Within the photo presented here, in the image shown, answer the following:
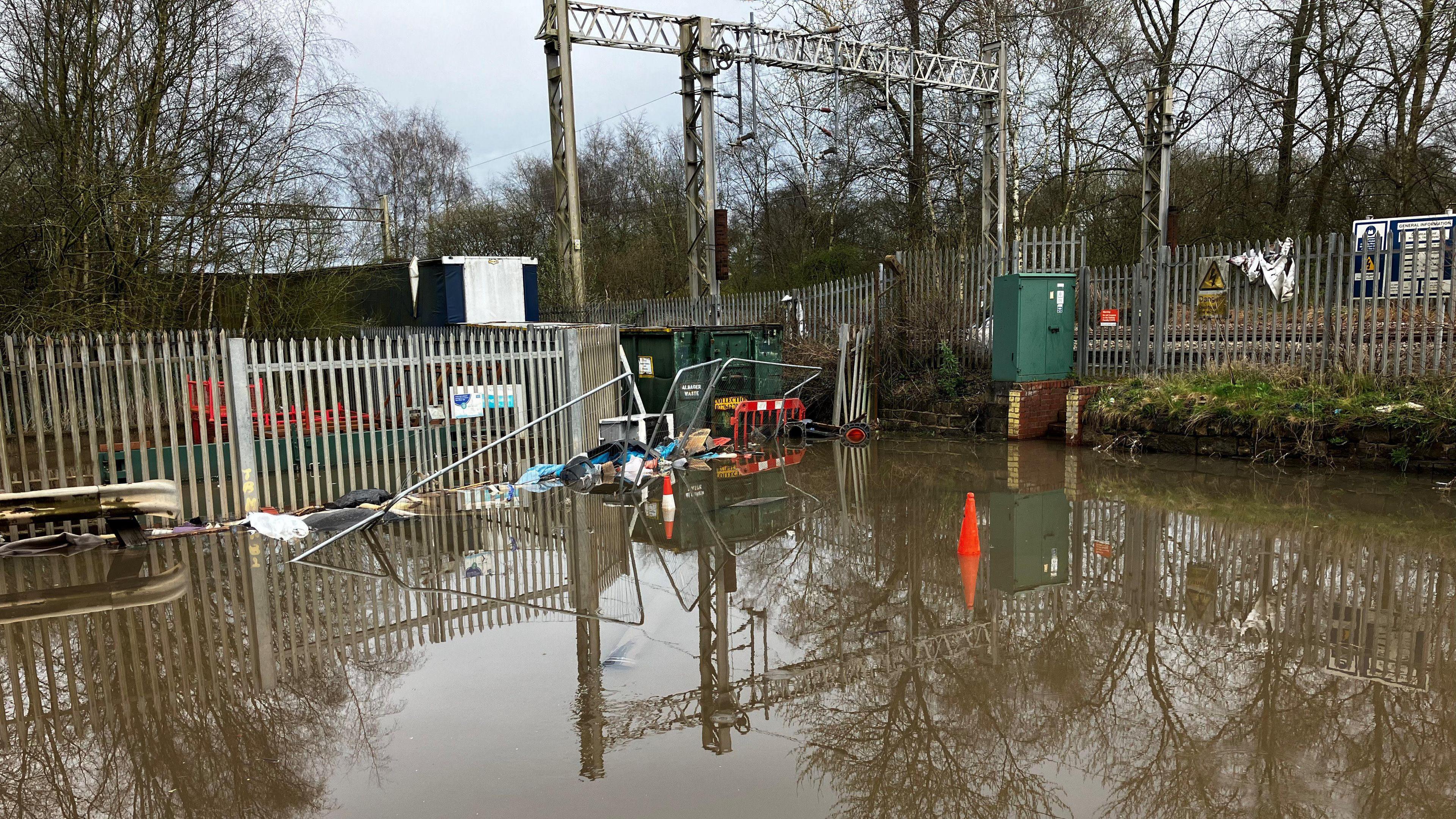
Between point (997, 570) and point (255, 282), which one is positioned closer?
point (997, 570)

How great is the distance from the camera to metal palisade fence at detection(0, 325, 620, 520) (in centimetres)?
835

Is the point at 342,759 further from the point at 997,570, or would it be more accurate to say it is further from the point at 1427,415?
the point at 1427,415

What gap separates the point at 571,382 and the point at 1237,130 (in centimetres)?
2028

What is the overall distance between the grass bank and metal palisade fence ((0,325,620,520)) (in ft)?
24.4

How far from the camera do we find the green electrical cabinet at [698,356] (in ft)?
46.6

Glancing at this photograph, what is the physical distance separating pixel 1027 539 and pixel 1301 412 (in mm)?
5552

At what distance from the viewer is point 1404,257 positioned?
1115 cm

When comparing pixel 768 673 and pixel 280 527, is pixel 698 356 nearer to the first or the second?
pixel 280 527

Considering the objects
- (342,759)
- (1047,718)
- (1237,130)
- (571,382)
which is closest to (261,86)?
(571,382)

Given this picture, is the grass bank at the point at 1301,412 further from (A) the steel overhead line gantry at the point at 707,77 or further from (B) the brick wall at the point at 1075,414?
(A) the steel overhead line gantry at the point at 707,77

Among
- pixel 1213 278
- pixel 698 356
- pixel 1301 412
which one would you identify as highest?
pixel 1213 278


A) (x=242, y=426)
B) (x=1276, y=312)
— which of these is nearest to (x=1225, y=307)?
(x=1276, y=312)

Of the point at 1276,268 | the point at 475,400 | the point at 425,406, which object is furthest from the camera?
the point at 1276,268

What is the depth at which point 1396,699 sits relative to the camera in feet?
14.7
